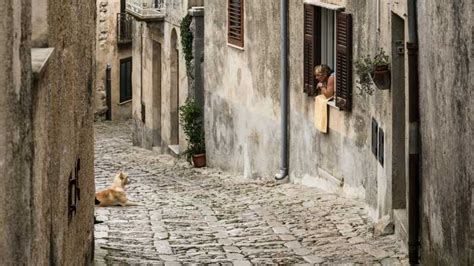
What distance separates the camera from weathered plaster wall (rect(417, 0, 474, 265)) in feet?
29.8

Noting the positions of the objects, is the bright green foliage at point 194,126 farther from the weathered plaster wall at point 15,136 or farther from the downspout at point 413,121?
the weathered plaster wall at point 15,136

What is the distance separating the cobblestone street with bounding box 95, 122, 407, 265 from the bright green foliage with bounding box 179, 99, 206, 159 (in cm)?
258

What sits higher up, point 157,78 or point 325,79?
point 325,79

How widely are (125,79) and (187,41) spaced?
52.0 feet

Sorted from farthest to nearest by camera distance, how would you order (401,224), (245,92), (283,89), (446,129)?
(245,92) → (283,89) → (401,224) → (446,129)

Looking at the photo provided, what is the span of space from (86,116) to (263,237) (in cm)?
355

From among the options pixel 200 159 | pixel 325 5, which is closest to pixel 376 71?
pixel 325 5

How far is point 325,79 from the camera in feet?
56.6

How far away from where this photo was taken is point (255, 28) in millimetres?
20453

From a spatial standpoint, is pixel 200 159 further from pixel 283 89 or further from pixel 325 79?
pixel 325 79

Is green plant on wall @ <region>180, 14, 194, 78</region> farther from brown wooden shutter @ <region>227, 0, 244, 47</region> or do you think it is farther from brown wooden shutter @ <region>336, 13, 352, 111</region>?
brown wooden shutter @ <region>336, 13, 352, 111</region>

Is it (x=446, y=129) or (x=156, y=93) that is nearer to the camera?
(x=446, y=129)

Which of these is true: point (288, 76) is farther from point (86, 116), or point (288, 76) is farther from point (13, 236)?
point (13, 236)

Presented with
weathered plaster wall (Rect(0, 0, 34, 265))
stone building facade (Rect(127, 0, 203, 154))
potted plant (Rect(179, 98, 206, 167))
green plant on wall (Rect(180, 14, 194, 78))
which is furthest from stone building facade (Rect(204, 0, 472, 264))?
weathered plaster wall (Rect(0, 0, 34, 265))
